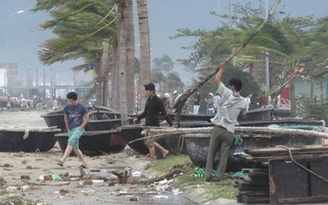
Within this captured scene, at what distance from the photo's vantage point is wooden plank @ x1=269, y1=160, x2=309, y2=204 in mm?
11250

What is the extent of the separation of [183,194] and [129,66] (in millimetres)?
15522

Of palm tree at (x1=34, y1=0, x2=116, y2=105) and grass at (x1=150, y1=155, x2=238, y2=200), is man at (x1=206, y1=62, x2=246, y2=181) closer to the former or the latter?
grass at (x1=150, y1=155, x2=238, y2=200)

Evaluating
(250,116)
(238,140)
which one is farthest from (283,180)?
(250,116)

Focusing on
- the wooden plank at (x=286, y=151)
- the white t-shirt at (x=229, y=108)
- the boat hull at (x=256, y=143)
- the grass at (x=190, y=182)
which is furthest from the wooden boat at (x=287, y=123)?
the wooden plank at (x=286, y=151)

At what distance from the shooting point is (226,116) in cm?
1360

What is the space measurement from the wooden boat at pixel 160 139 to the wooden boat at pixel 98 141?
3.43 feet

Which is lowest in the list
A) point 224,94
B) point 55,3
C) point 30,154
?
point 30,154

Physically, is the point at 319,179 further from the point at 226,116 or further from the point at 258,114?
the point at 258,114

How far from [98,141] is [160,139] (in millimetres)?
3614

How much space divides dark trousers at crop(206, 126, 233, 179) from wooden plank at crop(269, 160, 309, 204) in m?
2.40

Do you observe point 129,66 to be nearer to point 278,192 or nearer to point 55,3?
point 55,3

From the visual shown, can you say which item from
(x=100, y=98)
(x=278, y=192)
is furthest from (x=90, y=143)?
(x=100, y=98)

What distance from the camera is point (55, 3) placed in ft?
84.1

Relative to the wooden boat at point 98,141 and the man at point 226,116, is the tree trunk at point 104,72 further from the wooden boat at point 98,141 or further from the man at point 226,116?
the man at point 226,116
